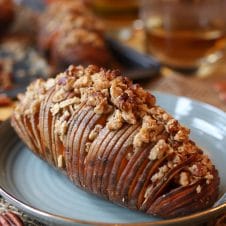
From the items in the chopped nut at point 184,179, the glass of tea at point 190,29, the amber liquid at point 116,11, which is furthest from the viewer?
the amber liquid at point 116,11

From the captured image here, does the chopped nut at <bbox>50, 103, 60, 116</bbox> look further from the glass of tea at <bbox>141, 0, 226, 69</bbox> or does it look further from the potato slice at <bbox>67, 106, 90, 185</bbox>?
the glass of tea at <bbox>141, 0, 226, 69</bbox>

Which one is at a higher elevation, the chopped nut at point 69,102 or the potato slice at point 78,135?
the chopped nut at point 69,102

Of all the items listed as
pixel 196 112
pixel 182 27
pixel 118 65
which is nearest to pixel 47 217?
pixel 196 112

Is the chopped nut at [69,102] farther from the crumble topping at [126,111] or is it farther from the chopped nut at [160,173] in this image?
the chopped nut at [160,173]

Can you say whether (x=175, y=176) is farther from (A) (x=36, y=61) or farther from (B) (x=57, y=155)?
(A) (x=36, y=61)

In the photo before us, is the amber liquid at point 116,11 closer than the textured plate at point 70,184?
No

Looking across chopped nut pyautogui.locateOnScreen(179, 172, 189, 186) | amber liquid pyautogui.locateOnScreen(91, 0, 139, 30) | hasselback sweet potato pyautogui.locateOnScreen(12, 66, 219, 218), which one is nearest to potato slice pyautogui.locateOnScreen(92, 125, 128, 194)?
hasselback sweet potato pyautogui.locateOnScreen(12, 66, 219, 218)

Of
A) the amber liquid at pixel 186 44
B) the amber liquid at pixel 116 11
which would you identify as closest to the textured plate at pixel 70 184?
the amber liquid at pixel 186 44
